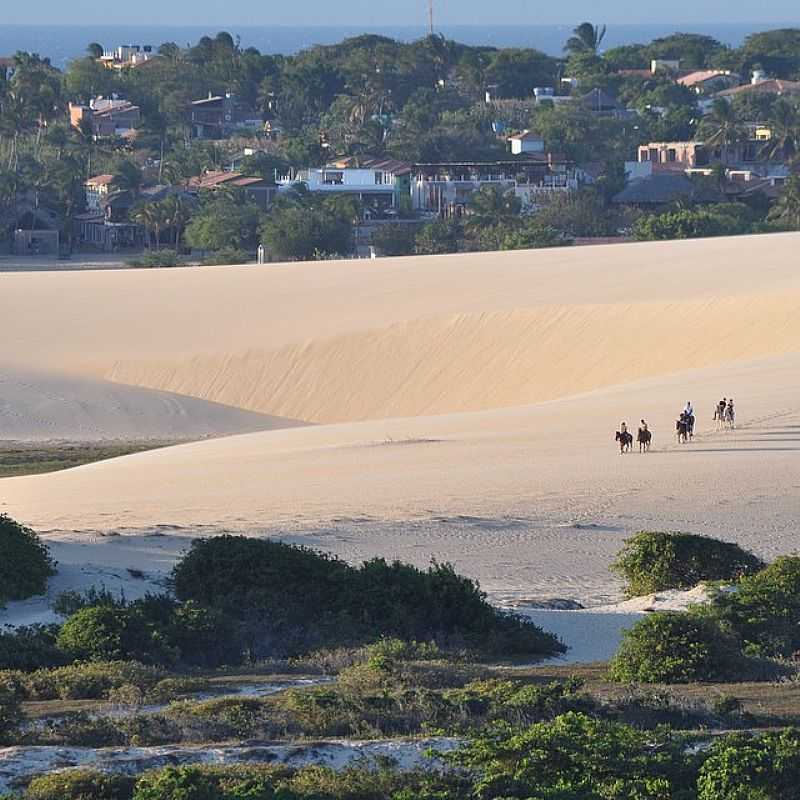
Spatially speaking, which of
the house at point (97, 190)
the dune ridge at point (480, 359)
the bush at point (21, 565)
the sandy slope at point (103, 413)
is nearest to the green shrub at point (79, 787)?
the bush at point (21, 565)

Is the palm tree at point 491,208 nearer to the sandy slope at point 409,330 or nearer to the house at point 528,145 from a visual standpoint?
the house at point 528,145

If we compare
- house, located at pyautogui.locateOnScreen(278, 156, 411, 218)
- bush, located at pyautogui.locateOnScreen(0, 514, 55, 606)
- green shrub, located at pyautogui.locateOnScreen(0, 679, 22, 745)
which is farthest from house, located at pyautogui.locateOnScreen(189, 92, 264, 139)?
green shrub, located at pyautogui.locateOnScreen(0, 679, 22, 745)

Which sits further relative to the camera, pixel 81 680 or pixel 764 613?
pixel 764 613

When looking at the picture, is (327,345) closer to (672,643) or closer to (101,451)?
(101,451)

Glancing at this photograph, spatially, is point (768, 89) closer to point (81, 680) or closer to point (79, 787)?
point (81, 680)

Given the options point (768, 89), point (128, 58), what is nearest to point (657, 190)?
point (768, 89)

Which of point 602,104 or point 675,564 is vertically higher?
point 602,104

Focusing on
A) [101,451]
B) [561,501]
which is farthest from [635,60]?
[561,501]
